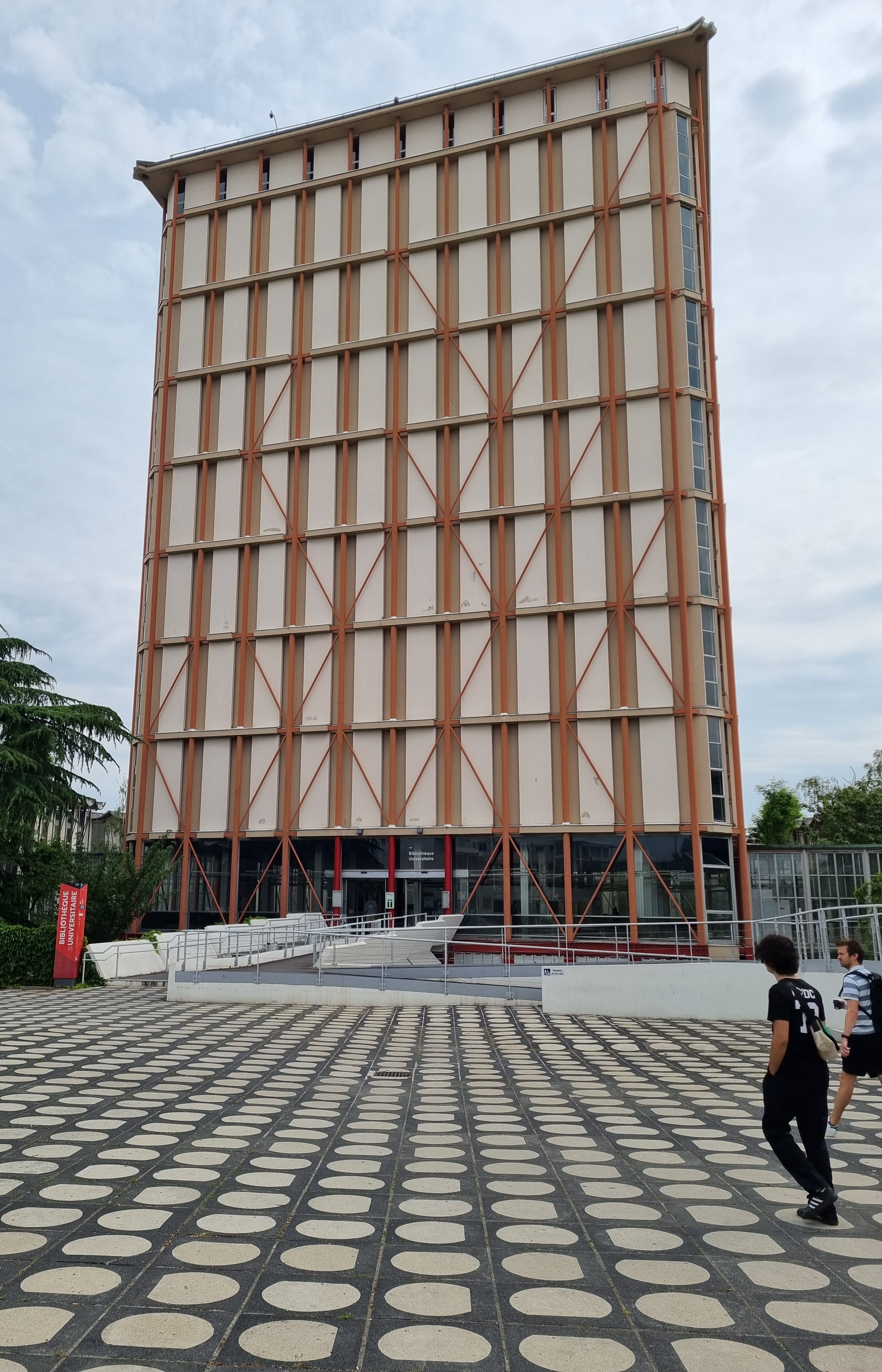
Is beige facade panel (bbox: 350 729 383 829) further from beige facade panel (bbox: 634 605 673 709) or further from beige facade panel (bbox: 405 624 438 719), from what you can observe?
beige facade panel (bbox: 634 605 673 709)

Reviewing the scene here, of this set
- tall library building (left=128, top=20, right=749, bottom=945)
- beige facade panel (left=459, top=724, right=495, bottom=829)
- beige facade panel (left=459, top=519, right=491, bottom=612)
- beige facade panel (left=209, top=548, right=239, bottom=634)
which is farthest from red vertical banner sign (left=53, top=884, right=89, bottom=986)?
beige facade panel (left=209, top=548, right=239, bottom=634)

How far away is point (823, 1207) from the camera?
5.02 meters

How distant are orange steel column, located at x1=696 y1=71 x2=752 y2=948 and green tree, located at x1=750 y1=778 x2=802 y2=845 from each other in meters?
32.7

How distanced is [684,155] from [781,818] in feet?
141

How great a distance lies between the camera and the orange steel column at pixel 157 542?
35594mm

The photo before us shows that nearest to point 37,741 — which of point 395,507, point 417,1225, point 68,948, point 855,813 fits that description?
point 68,948

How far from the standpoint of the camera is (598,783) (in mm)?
30891

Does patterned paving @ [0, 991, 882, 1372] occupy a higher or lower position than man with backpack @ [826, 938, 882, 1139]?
lower

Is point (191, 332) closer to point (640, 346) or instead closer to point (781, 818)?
point (640, 346)

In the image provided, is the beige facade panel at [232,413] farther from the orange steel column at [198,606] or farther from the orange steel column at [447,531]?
the orange steel column at [447,531]

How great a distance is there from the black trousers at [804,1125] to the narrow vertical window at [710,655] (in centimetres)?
2639

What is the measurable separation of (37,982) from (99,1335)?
55.3 feet

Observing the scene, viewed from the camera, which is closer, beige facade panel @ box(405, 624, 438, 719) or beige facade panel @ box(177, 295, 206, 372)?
beige facade panel @ box(405, 624, 438, 719)

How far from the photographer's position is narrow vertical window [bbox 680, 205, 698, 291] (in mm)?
33031
